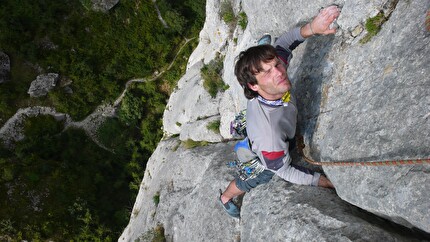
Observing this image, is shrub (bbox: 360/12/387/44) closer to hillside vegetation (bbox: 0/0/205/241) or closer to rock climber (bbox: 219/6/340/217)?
rock climber (bbox: 219/6/340/217)

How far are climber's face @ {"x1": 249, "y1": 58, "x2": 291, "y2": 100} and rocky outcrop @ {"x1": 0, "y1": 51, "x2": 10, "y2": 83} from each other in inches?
1391

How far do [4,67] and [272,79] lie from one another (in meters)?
35.9

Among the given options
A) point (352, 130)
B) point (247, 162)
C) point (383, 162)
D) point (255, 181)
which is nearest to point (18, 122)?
point (255, 181)

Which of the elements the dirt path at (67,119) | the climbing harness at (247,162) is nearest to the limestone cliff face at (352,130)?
the climbing harness at (247,162)

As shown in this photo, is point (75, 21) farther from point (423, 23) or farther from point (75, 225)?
point (423, 23)

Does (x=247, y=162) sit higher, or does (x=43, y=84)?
(x=43, y=84)

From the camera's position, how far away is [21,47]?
32.1m

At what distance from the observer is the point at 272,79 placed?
5520 millimetres

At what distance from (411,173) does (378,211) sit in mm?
1091

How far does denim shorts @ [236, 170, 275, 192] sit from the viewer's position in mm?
7258

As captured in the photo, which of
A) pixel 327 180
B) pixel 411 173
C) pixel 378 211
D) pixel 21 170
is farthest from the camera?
pixel 21 170

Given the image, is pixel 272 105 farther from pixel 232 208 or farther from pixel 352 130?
pixel 232 208

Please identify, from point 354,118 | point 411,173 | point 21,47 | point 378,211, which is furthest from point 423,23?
point 21,47

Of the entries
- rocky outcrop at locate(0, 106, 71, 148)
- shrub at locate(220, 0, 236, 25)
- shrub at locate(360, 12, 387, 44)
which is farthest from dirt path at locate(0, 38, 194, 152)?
shrub at locate(360, 12, 387, 44)
